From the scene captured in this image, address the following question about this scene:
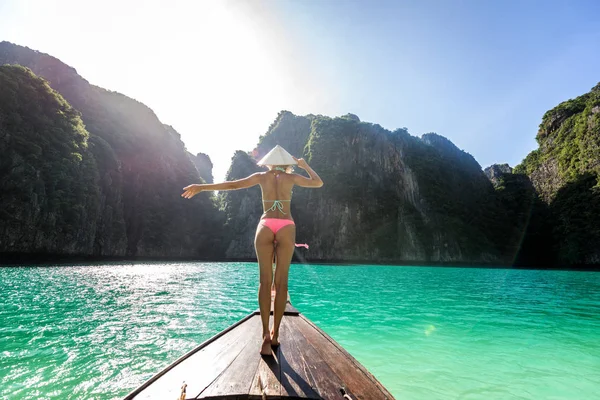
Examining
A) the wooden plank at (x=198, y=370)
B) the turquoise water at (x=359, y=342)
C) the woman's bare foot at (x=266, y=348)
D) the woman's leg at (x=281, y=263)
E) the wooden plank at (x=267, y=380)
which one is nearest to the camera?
the wooden plank at (x=267, y=380)

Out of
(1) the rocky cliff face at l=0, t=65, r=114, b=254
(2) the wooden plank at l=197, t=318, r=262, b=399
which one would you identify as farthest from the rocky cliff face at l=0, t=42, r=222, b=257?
(2) the wooden plank at l=197, t=318, r=262, b=399

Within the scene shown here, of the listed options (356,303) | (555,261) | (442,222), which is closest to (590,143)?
(555,261)

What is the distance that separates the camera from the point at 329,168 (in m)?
104

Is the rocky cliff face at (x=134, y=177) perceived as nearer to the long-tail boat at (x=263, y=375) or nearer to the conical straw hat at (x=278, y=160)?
the long-tail boat at (x=263, y=375)

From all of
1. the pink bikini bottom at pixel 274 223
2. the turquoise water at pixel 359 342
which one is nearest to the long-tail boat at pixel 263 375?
the pink bikini bottom at pixel 274 223

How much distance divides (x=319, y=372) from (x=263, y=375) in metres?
0.60

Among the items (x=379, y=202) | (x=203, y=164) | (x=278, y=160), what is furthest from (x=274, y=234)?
(x=203, y=164)

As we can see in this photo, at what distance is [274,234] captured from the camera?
351 cm

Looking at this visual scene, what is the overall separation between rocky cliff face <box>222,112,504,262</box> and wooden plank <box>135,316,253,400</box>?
83.3 meters

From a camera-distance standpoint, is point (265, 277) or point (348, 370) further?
point (265, 277)

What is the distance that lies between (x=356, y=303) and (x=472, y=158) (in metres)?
137

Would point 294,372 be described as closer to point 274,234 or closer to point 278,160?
point 274,234

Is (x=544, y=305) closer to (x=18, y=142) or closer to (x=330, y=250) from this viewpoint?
(x=18, y=142)

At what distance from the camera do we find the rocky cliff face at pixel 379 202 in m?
89.2
